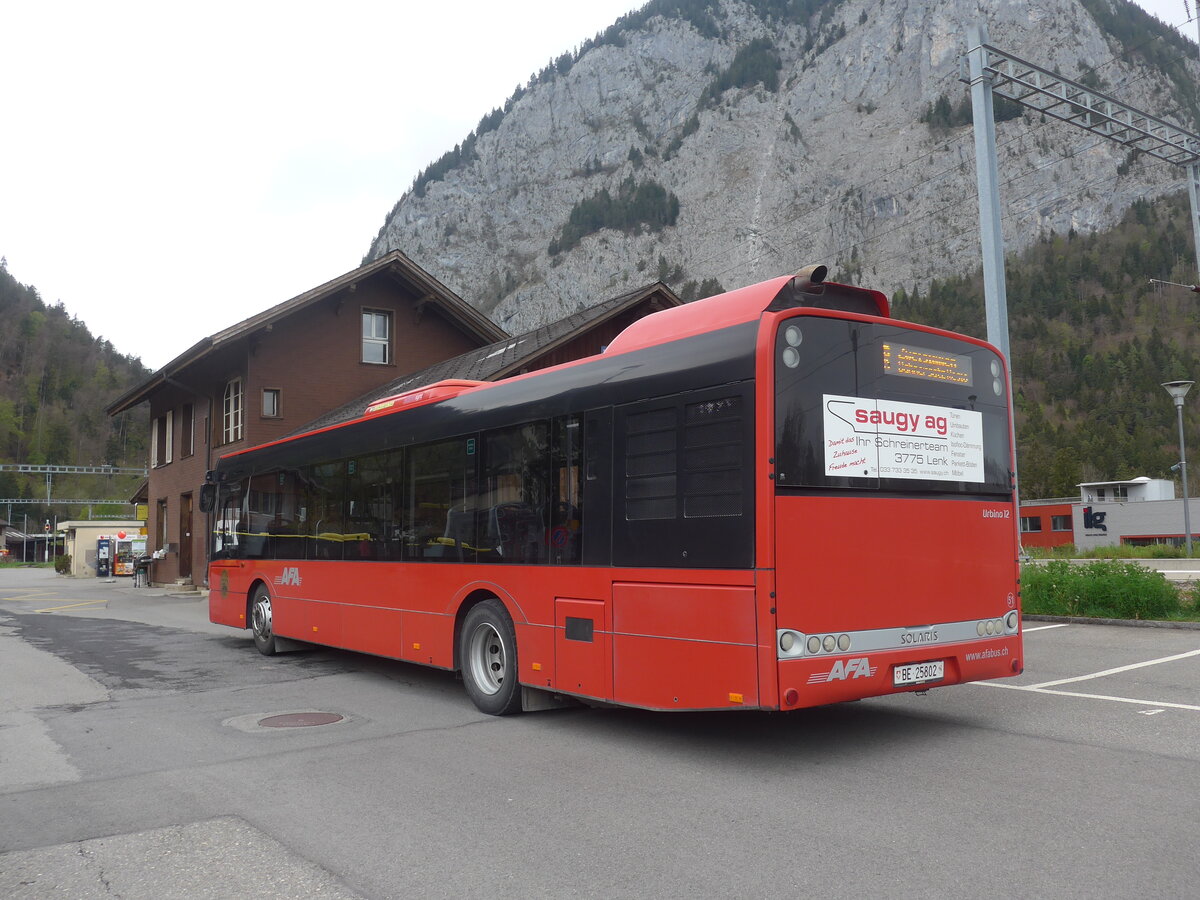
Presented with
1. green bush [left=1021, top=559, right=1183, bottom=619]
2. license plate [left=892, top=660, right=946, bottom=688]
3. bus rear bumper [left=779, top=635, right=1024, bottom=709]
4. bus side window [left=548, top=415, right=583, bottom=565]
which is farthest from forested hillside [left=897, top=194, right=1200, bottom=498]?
bus side window [left=548, top=415, right=583, bottom=565]

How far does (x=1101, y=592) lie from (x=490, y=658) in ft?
33.0

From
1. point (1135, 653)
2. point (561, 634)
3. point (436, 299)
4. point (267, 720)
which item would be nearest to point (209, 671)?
point (267, 720)

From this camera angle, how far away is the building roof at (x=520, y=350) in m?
20.3

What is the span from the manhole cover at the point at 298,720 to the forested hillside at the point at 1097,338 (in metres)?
94.3

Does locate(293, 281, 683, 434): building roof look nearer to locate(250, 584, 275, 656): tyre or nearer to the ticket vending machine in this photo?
locate(250, 584, 275, 656): tyre

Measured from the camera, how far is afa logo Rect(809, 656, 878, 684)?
5.78 m

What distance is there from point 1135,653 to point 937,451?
5.93 metres

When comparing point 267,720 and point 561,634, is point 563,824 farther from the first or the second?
point 267,720

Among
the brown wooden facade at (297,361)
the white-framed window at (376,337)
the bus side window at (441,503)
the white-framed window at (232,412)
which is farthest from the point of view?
the white-framed window at (376,337)

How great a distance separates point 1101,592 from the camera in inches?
548

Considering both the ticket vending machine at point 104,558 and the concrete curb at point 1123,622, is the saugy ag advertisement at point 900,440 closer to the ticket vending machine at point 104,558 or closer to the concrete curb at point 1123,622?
the concrete curb at point 1123,622

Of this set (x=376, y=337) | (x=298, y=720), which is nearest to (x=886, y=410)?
(x=298, y=720)

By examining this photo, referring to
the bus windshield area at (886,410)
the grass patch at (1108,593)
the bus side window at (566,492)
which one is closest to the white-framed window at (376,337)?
the grass patch at (1108,593)

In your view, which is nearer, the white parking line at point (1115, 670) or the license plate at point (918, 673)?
the license plate at point (918, 673)
